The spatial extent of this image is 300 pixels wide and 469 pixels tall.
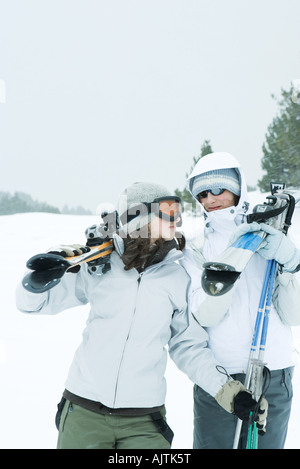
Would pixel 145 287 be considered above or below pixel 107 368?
above

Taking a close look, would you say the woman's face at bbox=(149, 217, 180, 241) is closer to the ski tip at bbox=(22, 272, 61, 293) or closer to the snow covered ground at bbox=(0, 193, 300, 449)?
the ski tip at bbox=(22, 272, 61, 293)

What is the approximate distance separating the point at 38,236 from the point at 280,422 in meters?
15.6

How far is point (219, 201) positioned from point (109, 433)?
152cm

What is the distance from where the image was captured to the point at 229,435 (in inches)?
91.0

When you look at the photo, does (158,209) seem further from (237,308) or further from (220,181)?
(237,308)

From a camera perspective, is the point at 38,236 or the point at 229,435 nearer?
the point at 229,435

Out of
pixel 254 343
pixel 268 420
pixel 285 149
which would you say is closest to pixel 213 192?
pixel 254 343

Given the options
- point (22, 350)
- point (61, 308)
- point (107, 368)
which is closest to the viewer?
point (107, 368)

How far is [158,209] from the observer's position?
2.33 meters

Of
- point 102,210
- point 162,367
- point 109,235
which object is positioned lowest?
point 162,367

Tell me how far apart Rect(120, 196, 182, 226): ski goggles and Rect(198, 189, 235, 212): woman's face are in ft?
0.82

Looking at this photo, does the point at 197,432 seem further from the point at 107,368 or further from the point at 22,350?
the point at 22,350

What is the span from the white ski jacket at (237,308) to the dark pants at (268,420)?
108 mm
